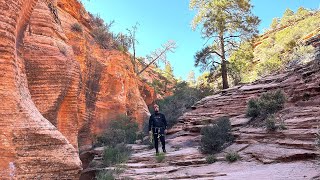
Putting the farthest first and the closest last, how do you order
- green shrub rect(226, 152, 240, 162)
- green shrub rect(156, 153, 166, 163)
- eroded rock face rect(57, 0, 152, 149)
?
eroded rock face rect(57, 0, 152, 149) → green shrub rect(156, 153, 166, 163) → green shrub rect(226, 152, 240, 162)

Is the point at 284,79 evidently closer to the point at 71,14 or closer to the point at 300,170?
the point at 300,170

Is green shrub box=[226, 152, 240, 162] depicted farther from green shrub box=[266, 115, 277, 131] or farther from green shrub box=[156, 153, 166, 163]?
green shrub box=[156, 153, 166, 163]

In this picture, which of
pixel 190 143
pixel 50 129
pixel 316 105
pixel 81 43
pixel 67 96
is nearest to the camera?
pixel 50 129

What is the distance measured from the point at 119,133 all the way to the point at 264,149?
10.0 m

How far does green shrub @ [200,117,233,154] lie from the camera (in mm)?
10172

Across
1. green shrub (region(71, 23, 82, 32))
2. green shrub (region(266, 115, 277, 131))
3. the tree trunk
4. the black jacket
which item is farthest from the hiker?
the tree trunk

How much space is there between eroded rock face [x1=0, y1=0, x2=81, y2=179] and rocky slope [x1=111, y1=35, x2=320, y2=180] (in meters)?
2.53

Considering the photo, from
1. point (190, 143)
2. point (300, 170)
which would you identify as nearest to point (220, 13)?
point (190, 143)

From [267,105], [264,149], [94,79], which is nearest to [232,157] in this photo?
[264,149]

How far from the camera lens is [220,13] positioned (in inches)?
890

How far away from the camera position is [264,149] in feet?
27.7

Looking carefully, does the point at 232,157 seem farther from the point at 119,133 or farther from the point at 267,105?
the point at 119,133

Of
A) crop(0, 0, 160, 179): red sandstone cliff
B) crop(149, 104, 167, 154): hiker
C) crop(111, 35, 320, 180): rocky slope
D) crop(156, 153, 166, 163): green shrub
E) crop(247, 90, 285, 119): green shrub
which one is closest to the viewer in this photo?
crop(0, 0, 160, 179): red sandstone cliff

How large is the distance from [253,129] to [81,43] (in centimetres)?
1033
